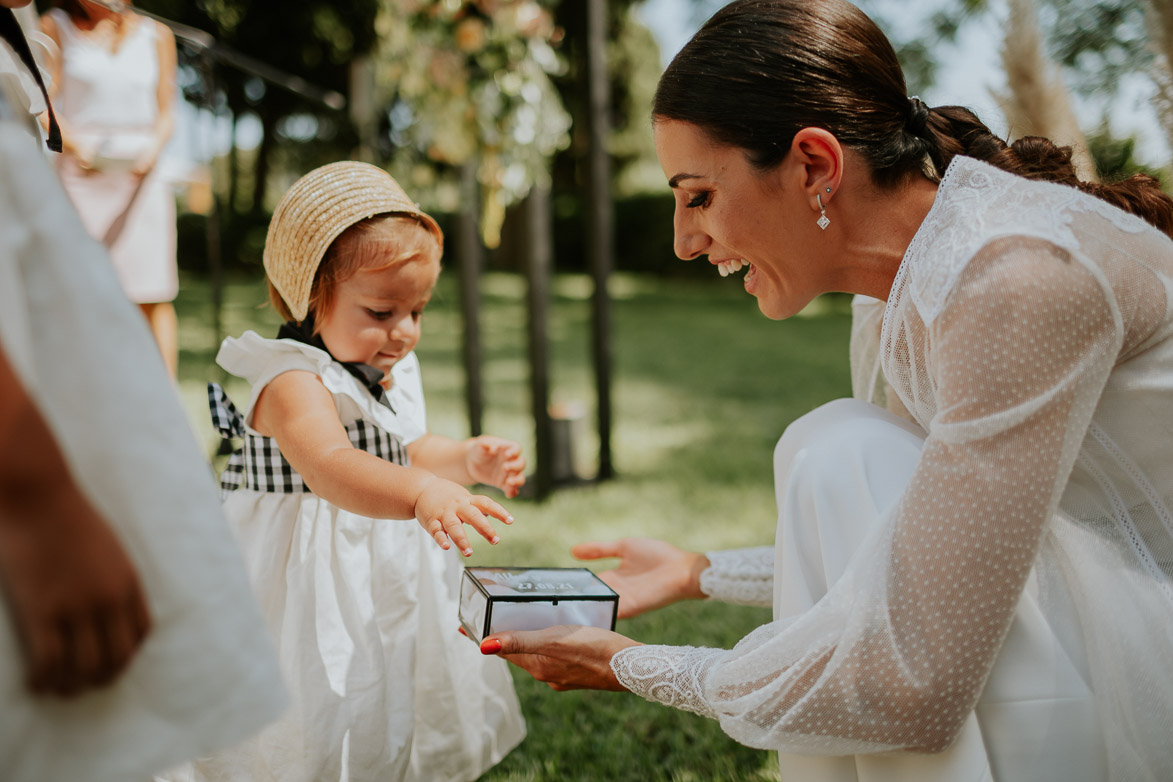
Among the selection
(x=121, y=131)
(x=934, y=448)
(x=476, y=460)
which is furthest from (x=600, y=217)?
(x=934, y=448)

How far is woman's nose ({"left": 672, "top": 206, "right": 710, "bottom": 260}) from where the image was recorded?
1.56 metres

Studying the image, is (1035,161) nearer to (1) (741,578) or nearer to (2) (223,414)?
(1) (741,578)

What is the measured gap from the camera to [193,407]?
16.6 feet

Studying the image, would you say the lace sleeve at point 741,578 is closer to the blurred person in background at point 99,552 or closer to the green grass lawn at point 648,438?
the green grass lawn at point 648,438

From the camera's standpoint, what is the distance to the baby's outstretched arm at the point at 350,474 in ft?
4.37

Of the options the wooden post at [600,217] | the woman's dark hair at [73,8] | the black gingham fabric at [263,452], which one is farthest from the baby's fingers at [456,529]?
the wooden post at [600,217]

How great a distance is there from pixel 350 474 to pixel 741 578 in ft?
2.56

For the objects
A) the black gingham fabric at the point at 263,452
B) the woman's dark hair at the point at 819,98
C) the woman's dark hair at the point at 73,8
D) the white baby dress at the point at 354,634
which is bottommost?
the white baby dress at the point at 354,634

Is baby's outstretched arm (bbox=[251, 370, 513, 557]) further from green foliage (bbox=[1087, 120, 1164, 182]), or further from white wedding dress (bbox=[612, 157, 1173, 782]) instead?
green foliage (bbox=[1087, 120, 1164, 182])

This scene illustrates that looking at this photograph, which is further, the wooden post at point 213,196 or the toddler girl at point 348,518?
the wooden post at point 213,196

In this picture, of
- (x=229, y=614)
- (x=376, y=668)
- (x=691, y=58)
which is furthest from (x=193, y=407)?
(x=229, y=614)

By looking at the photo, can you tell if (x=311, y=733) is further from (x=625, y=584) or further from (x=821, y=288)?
(x=821, y=288)

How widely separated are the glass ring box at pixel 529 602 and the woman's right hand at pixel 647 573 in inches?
8.7

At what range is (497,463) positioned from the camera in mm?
1848
